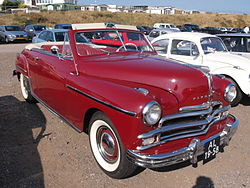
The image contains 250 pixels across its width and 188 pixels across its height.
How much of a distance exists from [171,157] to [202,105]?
721 mm

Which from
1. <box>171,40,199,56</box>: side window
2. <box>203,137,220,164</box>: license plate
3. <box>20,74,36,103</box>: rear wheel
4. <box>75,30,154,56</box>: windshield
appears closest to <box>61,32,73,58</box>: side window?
<box>75,30,154,56</box>: windshield

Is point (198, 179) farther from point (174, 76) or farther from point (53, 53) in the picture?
point (53, 53)

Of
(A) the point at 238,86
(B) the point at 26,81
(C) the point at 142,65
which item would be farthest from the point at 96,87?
(A) the point at 238,86

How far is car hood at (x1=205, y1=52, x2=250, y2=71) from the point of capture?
18.5 ft

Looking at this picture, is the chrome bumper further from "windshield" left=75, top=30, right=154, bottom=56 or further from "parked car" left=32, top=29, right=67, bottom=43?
"parked car" left=32, top=29, right=67, bottom=43

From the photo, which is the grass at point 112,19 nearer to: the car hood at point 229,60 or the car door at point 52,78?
the car hood at point 229,60

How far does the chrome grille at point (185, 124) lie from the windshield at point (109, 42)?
5.55ft

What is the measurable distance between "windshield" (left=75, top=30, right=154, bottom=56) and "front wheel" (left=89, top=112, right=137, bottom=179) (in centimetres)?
120

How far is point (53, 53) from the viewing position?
12.9ft

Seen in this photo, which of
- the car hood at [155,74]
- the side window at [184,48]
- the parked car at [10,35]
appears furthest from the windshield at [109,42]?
the parked car at [10,35]

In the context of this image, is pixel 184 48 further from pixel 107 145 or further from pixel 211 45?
pixel 107 145

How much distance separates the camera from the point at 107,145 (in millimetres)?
2875

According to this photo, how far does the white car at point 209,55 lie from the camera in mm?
5492

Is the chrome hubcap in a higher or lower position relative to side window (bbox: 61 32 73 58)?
lower
